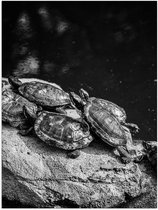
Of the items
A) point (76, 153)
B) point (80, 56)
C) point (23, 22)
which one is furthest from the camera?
point (23, 22)

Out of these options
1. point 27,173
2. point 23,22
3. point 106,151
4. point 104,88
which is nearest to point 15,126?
point 27,173

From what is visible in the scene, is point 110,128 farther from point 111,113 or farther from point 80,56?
point 80,56

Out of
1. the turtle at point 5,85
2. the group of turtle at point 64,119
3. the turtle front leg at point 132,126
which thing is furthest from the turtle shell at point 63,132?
the turtle at point 5,85

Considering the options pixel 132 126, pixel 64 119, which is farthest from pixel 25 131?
pixel 132 126

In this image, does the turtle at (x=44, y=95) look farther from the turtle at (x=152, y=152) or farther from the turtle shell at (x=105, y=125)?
the turtle at (x=152, y=152)

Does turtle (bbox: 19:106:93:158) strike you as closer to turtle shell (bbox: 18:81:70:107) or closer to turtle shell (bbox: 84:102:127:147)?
turtle shell (bbox: 84:102:127:147)

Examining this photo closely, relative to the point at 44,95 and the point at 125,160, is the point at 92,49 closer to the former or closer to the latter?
the point at 44,95
